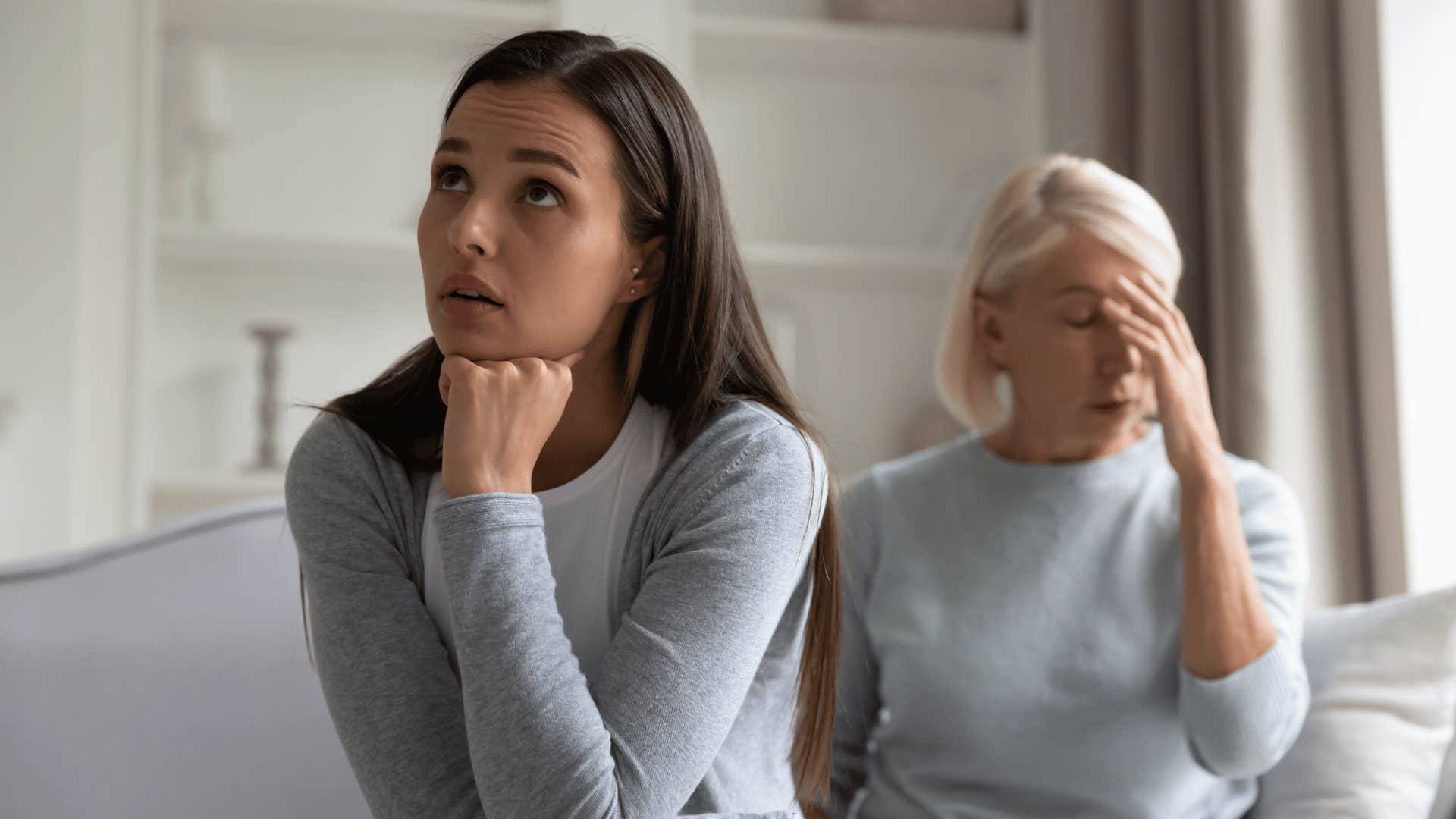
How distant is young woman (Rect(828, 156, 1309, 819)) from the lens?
1.33 metres

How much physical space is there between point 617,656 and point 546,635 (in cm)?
6

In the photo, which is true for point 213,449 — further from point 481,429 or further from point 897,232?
point 481,429

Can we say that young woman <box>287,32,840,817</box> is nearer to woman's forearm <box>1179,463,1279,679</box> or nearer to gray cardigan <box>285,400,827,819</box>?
gray cardigan <box>285,400,827,819</box>

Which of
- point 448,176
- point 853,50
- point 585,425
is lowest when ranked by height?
point 585,425

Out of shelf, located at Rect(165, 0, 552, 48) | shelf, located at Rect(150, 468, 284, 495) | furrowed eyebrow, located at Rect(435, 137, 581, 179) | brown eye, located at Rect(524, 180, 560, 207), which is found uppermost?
shelf, located at Rect(165, 0, 552, 48)

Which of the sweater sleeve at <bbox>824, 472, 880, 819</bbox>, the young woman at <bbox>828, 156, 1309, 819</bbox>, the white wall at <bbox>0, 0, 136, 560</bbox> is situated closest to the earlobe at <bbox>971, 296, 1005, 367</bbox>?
the young woman at <bbox>828, 156, 1309, 819</bbox>

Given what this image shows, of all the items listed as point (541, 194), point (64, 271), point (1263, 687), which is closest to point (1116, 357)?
point (1263, 687)

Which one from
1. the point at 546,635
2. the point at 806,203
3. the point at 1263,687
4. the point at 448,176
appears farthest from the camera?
the point at 806,203

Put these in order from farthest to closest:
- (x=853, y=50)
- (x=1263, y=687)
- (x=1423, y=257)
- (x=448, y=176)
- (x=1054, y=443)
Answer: (x=853, y=50), (x=1423, y=257), (x=1054, y=443), (x=1263, y=687), (x=448, y=176)

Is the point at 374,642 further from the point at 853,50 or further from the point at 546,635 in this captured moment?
the point at 853,50

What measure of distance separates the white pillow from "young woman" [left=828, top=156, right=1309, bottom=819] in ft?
0.17

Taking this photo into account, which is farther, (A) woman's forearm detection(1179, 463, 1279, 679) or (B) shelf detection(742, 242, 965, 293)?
(B) shelf detection(742, 242, 965, 293)

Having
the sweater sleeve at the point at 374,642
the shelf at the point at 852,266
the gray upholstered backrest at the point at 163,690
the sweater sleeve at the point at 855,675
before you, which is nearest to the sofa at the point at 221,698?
the gray upholstered backrest at the point at 163,690

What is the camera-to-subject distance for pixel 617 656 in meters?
0.93
